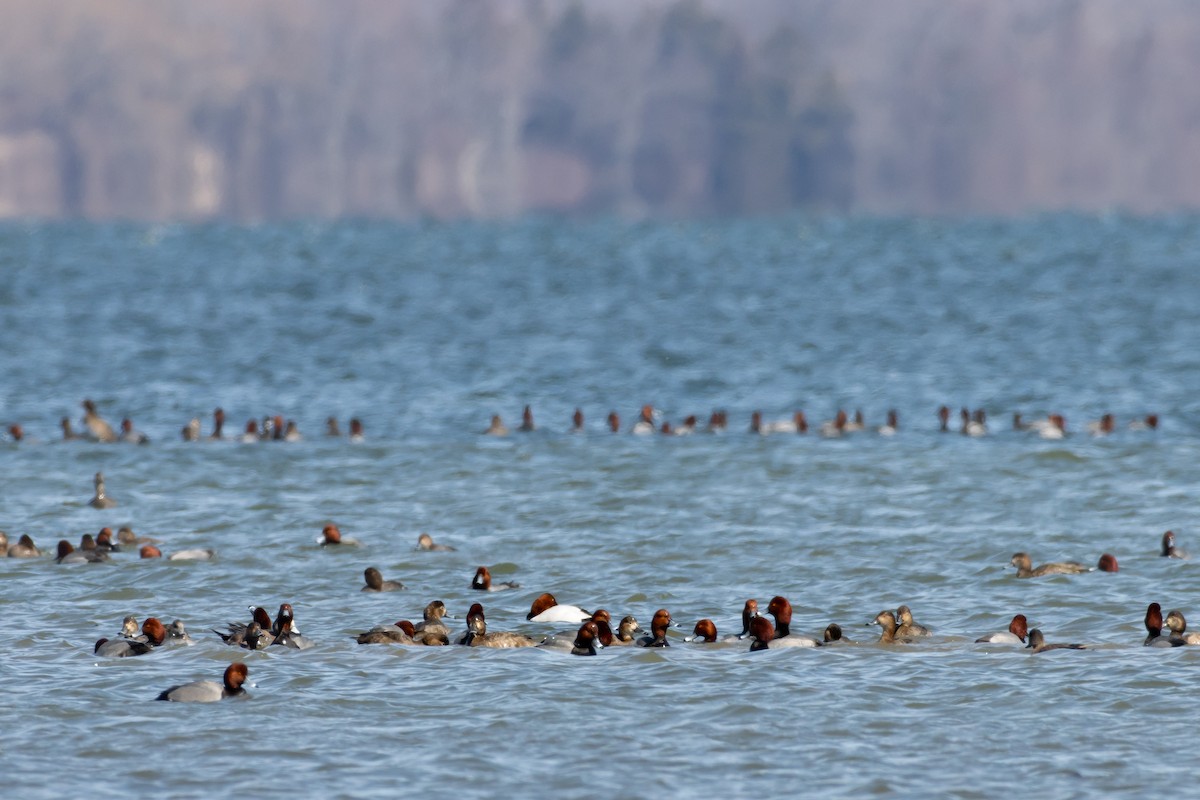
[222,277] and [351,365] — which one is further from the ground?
[222,277]

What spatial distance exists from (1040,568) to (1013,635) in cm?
436

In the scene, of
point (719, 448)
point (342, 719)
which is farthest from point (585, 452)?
point (342, 719)

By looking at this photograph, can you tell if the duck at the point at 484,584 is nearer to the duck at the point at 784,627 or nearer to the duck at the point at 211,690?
the duck at the point at 784,627

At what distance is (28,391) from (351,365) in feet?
33.7

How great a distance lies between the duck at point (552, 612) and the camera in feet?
69.9

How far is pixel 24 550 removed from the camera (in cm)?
2528

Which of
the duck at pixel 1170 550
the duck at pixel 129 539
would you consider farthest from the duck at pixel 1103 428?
the duck at pixel 129 539

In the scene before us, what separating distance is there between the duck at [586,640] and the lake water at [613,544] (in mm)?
259

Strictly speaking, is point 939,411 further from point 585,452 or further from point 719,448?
point 585,452

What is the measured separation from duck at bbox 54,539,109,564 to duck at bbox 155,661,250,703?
25.2ft

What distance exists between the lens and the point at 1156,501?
29344mm

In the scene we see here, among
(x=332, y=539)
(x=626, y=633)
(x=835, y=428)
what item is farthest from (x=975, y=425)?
(x=626, y=633)

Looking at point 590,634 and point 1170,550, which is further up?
point 1170,550

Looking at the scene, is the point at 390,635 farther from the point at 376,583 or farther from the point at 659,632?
the point at 376,583
